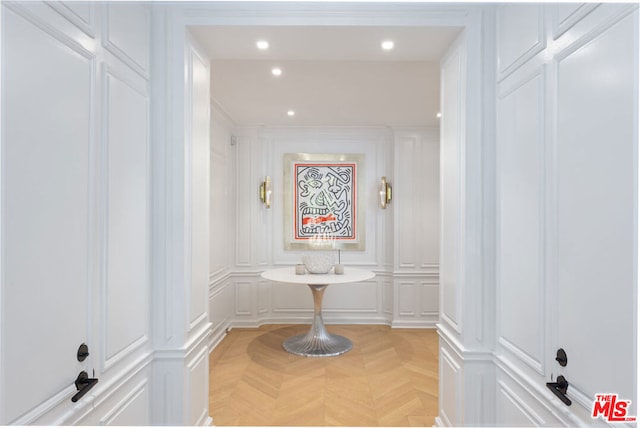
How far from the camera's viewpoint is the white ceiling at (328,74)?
215cm

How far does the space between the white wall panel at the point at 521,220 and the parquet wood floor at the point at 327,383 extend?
4.50 feet

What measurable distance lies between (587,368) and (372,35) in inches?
74.8

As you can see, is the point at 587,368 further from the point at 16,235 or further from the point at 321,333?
the point at 321,333

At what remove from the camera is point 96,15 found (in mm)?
1522

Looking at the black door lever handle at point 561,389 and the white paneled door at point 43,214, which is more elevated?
the white paneled door at point 43,214

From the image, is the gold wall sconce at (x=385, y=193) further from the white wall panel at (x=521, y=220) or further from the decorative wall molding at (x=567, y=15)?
the decorative wall molding at (x=567, y=15)

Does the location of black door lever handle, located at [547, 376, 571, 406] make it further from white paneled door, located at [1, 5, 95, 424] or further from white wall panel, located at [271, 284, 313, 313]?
white wall panel, located at [271, 284, 313, 313]

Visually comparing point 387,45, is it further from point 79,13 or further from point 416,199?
point 416,199

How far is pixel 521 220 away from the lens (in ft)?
5.68

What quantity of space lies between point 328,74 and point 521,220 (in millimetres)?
2145

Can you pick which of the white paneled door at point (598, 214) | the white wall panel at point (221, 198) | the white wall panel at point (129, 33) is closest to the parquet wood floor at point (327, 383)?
the white wall panel at point (221, 198)

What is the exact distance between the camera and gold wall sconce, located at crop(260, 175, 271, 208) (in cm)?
501

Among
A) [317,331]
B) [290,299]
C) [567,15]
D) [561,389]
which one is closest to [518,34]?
[567,15]

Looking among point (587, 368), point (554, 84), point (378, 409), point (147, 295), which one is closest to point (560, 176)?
point (554, 84)
